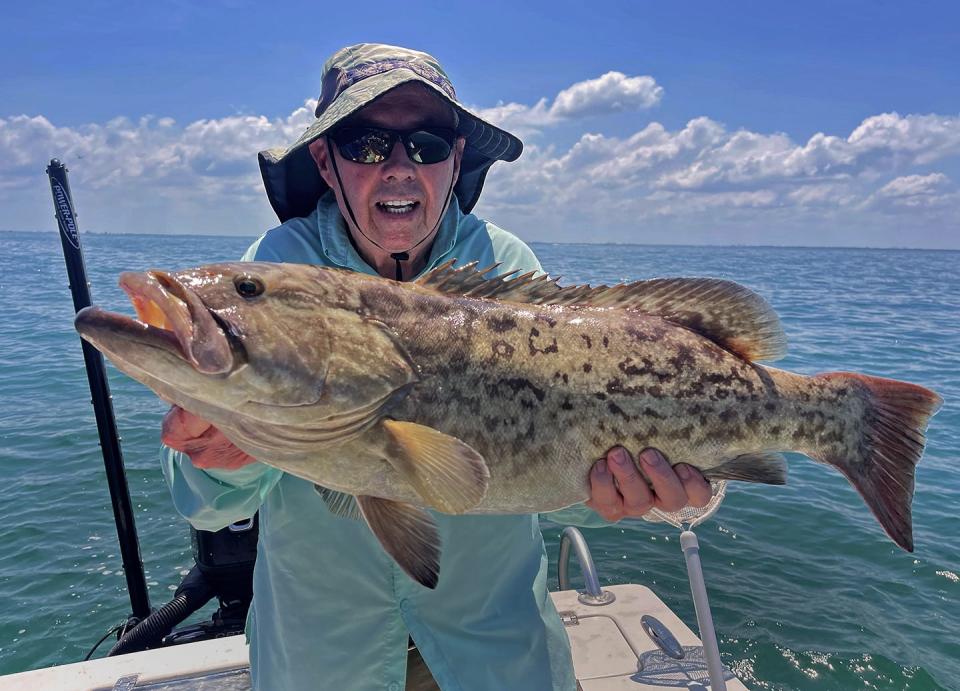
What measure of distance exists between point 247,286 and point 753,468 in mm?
2085

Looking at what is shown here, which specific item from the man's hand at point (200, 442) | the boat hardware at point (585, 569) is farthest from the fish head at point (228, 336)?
the boat hardware at point (585, 569)

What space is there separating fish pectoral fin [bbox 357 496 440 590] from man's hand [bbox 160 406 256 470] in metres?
0.54

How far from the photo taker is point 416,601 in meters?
2.86

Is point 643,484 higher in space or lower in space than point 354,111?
lower

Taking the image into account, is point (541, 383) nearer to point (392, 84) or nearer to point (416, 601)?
point (416, 601)

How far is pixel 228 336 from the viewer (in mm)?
2160

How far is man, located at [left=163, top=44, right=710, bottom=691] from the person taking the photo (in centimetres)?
274

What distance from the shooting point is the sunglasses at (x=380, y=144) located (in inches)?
125

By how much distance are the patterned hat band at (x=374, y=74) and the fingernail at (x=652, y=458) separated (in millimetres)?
1941

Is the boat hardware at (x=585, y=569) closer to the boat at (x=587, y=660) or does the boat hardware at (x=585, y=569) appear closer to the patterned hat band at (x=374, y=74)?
the boat at (x=587, y=660)

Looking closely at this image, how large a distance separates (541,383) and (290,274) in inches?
40.3

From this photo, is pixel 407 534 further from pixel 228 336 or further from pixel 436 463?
pixel 228 336

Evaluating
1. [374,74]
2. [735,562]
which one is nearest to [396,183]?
[374,74]

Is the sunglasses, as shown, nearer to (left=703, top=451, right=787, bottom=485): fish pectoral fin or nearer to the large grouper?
the large grouper
